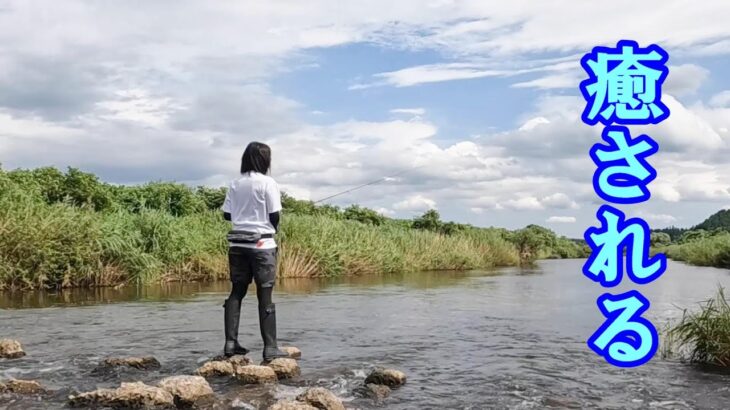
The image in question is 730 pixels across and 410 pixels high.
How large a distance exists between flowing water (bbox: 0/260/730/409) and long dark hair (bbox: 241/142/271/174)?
1.86 metres

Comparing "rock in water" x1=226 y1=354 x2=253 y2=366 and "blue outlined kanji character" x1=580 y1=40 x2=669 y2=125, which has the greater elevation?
"blue outlined kanji character" x1=580 y1=40 x2=669 y2=125

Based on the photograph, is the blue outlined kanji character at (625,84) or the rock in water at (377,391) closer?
the rock in water at (377,391)

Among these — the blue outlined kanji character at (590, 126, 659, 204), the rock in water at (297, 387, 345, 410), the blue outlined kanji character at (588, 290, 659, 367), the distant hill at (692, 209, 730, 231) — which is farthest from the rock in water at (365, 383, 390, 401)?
the distant hill at (692, 209, 730, 231)

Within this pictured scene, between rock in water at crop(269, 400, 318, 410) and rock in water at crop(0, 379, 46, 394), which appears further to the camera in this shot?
rock in water at crop(0, 379, 46, 394)

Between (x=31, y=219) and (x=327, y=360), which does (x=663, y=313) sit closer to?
(x=327, y=360)

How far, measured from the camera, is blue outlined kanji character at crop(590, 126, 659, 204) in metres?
6.71

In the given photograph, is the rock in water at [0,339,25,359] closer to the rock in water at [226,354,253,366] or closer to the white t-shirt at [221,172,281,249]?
the rock in water at [226,354,253,366]

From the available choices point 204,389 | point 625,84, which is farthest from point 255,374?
point 625,84

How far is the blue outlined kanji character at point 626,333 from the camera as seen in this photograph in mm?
6645

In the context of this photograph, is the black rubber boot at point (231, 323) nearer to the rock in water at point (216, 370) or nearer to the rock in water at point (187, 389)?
the rock in water at point (216, 370)

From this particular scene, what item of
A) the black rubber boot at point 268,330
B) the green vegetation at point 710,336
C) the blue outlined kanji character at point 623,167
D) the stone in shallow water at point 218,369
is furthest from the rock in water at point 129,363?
the green vegetation at point 710,336

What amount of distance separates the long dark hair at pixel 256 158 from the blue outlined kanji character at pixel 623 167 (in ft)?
10.6

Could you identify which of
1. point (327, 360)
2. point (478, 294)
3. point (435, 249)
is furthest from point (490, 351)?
point (435, 249)

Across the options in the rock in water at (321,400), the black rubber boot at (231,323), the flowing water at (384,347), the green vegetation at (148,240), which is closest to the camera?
the rock in water at (321,400)
